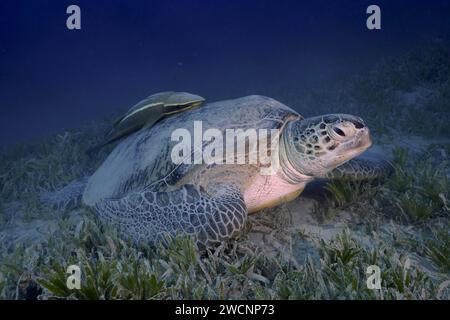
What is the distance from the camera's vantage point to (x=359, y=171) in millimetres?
3199

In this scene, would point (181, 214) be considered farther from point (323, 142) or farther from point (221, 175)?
point (323, 142)

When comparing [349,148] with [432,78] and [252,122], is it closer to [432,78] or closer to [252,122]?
[252,122]

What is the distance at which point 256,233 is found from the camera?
108 inches

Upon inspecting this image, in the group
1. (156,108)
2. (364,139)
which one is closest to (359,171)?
(364,139)

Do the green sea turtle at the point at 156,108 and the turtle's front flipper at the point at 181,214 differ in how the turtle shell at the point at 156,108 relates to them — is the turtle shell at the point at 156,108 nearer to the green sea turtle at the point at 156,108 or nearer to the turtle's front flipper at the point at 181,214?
the green sea turtle at the point at 156,108

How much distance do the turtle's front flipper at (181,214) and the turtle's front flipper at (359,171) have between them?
46.1 inches

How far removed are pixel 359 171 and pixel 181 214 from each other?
1868 mm

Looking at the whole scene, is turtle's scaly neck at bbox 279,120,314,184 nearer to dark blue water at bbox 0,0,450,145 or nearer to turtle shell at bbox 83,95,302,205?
turtle shell at bbox 83,95,302,205

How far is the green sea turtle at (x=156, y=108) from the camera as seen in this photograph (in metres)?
3.59

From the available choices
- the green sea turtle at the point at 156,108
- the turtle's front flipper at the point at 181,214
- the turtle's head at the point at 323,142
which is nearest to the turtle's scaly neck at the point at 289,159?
the turtle's head at the point at 323,142

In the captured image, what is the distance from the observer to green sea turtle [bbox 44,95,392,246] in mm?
2441

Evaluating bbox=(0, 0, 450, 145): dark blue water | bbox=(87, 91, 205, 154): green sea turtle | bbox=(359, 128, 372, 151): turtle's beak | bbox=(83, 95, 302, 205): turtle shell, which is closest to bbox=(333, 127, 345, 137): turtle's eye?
Answer: bbox=(359, 128, 372, 151): turtle's beak

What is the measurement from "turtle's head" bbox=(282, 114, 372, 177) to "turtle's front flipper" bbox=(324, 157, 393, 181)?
0.38 meters
